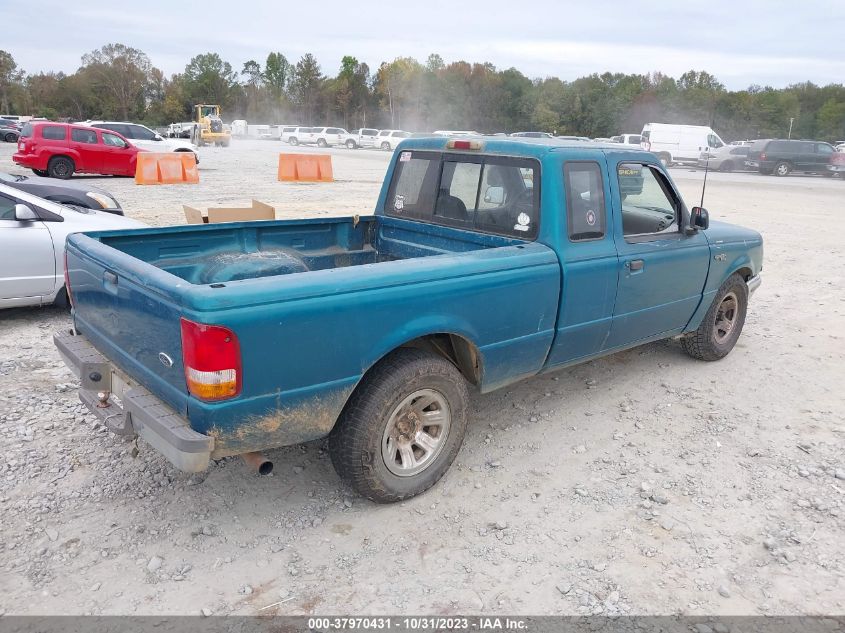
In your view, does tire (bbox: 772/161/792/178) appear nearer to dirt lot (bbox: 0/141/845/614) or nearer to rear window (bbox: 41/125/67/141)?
rear window (bbox: 41/125/67/141)

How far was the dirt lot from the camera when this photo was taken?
3053mm

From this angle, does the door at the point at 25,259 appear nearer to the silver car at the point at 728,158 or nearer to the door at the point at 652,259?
the door at the point at 652,259

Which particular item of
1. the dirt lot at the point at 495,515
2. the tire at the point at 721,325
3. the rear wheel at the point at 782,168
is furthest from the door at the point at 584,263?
the rear wheel at the point at 782,168

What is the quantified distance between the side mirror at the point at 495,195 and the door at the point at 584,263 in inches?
15.3

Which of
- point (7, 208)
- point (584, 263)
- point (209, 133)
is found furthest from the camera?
point (209, 133)

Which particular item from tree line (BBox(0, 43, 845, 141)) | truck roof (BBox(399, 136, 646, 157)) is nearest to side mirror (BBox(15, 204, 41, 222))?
truck roof (BBox(399, 136, 646, 157))

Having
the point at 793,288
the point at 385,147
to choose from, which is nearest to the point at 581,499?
the point at 793,288

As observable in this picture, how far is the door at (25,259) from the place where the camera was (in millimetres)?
6230

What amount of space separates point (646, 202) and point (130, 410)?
3.94m

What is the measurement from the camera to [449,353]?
13.1 feet

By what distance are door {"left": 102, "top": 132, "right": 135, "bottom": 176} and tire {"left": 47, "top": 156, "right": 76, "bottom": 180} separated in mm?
927

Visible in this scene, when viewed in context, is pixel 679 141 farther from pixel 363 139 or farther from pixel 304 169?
pixel 363 139

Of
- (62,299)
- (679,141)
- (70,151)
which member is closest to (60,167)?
(70,151)

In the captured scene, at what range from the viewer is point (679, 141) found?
36.2 m
